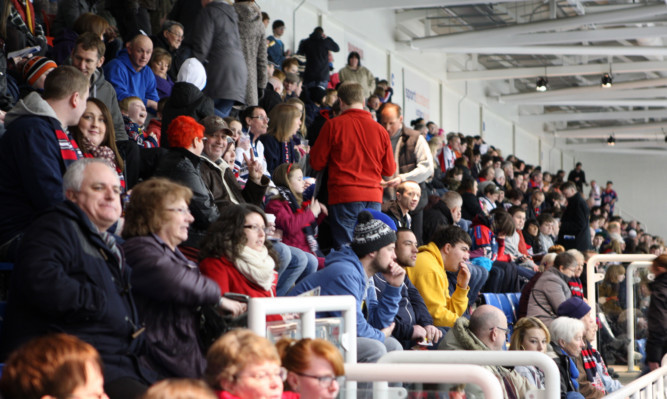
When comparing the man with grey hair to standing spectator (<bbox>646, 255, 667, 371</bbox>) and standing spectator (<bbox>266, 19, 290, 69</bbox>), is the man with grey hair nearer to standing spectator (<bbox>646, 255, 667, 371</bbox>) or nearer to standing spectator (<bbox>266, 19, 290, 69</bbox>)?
standing spectator (<bbox>646, 255, 667, 371</bbox>)

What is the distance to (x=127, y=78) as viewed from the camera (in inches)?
260

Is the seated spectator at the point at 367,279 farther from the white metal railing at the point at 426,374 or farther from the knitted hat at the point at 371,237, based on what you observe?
the white metal railing at the point at 426,374

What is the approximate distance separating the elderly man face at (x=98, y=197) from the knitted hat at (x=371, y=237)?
1794 mm

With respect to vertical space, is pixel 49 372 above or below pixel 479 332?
above

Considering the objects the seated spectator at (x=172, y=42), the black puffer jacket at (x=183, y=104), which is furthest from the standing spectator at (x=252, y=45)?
the black puffer jacket at (x=183, y=104)

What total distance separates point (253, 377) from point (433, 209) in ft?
21.6

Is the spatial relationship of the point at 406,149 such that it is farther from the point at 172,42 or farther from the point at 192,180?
the point at 192,180

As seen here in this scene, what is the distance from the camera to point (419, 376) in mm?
2721

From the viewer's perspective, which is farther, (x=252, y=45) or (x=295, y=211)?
(x=252, y=45)

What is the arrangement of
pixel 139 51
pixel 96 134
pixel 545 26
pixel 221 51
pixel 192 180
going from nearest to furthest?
pixel 96 134, pixel 192 180, pixel 139 51, pixel 221 51, pixel 545 26

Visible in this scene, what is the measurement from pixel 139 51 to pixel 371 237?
2.89 m

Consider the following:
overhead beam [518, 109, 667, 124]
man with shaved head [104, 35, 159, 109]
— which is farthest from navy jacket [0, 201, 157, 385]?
overhead beam [518, 109, 667, 124]

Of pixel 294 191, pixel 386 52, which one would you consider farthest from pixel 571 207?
pixel 294 191

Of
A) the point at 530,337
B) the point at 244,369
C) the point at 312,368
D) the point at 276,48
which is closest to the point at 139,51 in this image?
the point at 530,337
